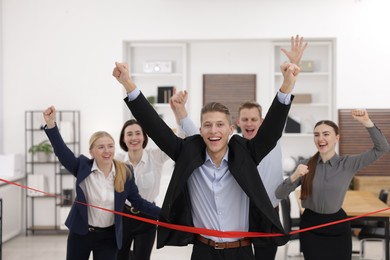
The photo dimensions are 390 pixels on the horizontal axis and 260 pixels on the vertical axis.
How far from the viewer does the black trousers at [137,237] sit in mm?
4379

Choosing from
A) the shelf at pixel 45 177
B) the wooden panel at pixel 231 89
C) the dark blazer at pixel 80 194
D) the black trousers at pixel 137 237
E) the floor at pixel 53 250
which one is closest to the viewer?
the dark blazer at pixel 80 194

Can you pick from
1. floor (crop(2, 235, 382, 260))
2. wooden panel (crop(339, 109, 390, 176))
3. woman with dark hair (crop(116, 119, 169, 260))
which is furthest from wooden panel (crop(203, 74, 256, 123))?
woman with dark hair (crop(116, 119, 169, 260))

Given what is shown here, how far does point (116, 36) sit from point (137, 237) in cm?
426

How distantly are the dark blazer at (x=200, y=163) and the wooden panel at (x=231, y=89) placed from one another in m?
5.57

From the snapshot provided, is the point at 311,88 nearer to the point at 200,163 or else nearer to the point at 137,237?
the point at 137,237

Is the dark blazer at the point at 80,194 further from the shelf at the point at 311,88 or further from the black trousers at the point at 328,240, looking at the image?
the shelf at the point at 311,88

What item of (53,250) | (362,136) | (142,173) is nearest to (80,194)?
(142,173)

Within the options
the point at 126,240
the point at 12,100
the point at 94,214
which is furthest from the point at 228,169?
the point at 12,100

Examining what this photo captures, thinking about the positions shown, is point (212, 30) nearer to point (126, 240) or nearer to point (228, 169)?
point (126, 240)

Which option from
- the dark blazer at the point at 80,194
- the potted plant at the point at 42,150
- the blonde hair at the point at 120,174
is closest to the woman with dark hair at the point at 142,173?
the dark blazer at the point at 80,194

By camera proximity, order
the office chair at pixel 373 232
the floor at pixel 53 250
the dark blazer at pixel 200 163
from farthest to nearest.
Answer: the floor at pixel 53 250, the office chair at pixel 373 232, the dark blazer at pixel 200 163

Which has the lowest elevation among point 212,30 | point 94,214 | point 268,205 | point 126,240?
point 126,240

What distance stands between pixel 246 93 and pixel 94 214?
15.9ft

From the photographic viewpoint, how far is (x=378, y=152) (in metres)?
3.95
